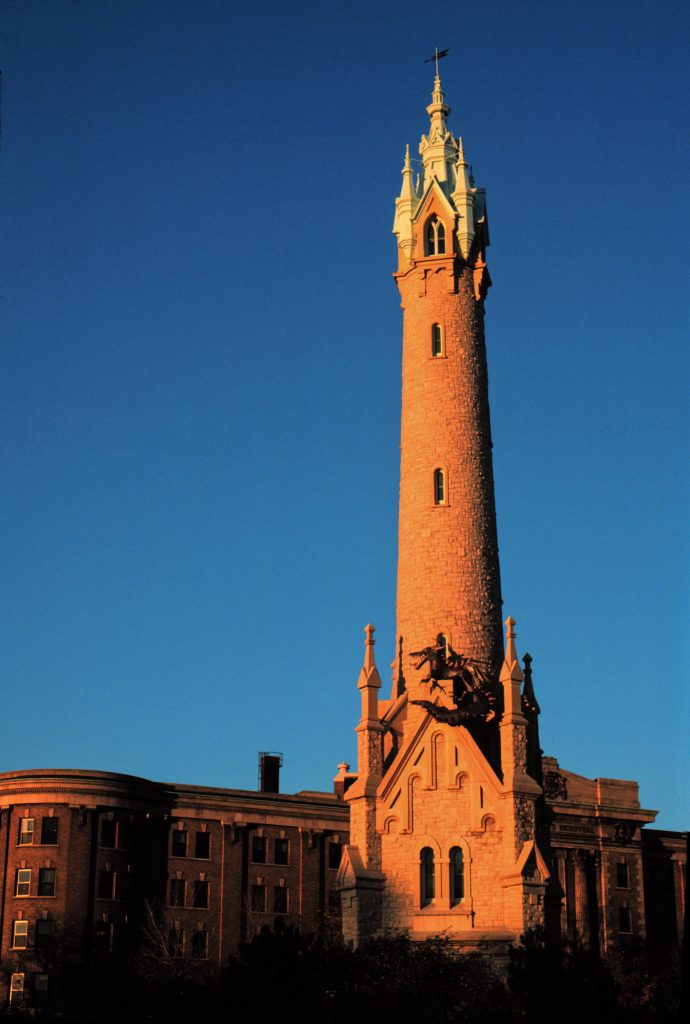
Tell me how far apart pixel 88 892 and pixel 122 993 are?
517cm

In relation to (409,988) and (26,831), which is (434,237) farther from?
(26,831)

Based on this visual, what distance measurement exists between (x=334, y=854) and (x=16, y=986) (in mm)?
18798

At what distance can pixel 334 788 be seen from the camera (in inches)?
3396

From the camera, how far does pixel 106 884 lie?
73.0m

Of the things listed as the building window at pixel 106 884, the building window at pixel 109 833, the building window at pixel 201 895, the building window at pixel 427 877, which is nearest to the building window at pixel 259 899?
the building window at pixel 201 895

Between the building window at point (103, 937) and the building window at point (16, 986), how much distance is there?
375cm

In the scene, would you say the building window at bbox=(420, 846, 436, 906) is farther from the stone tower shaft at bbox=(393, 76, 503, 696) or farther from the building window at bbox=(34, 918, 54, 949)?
the building window at bbox=(34, 918, 54, 949)

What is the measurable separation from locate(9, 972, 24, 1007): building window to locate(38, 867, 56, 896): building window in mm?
3961

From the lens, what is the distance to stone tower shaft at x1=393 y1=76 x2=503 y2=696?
2112 inches

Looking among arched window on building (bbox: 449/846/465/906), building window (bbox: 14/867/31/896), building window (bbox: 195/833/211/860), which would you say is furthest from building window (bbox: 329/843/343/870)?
arched window on building (bbox: 449/846/465/906)

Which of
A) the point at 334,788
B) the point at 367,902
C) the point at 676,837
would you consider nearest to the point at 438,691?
the point at 367,902

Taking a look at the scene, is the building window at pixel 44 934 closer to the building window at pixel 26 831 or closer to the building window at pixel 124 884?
the building window at pixel 124 884

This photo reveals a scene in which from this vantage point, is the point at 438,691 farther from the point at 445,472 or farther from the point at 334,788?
the point at 334,788

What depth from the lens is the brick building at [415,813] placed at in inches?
1969
